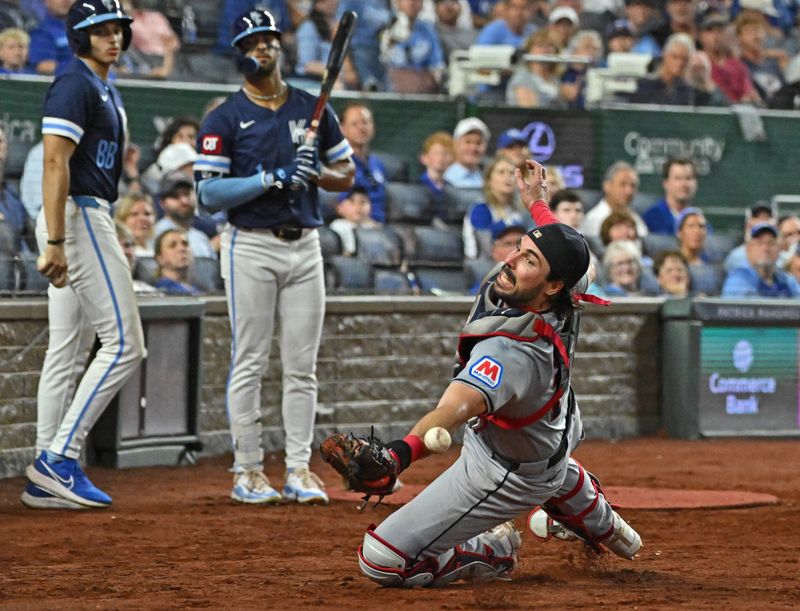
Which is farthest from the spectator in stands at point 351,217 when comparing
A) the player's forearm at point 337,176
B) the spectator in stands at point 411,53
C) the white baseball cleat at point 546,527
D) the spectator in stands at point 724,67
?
the spectator in stands at point 724,67

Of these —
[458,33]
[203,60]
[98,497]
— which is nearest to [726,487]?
[98,497]

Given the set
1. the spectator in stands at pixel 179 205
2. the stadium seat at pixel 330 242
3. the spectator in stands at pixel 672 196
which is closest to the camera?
the spectator in stands at pixel 179 205

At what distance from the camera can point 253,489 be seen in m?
7.00

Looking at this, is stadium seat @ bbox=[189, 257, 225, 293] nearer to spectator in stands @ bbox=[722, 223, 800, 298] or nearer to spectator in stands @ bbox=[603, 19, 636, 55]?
spectator in stands @ bbox=[722, 223, 800, 298]

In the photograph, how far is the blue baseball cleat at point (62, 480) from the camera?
6645 mm

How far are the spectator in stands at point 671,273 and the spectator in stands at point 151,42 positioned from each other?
412 centimetres

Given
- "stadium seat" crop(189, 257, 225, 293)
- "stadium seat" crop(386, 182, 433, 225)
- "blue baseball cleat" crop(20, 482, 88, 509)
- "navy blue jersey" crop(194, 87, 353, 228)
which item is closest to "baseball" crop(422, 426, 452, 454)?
"navy blue jersey" crop(194, 87, 353, 228)

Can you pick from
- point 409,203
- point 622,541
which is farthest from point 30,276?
point 622,541

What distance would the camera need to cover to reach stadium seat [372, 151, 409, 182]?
11117 millimetres

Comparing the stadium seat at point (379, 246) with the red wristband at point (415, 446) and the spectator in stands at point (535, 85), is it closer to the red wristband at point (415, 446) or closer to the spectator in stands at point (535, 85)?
the spectator in stands at point (535, 85)

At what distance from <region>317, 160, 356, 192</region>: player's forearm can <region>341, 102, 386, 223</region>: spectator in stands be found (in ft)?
10.2

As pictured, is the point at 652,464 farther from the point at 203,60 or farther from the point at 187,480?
the point at 203,60

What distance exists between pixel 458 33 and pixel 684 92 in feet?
7.29

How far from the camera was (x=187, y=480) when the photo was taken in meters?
7.95
